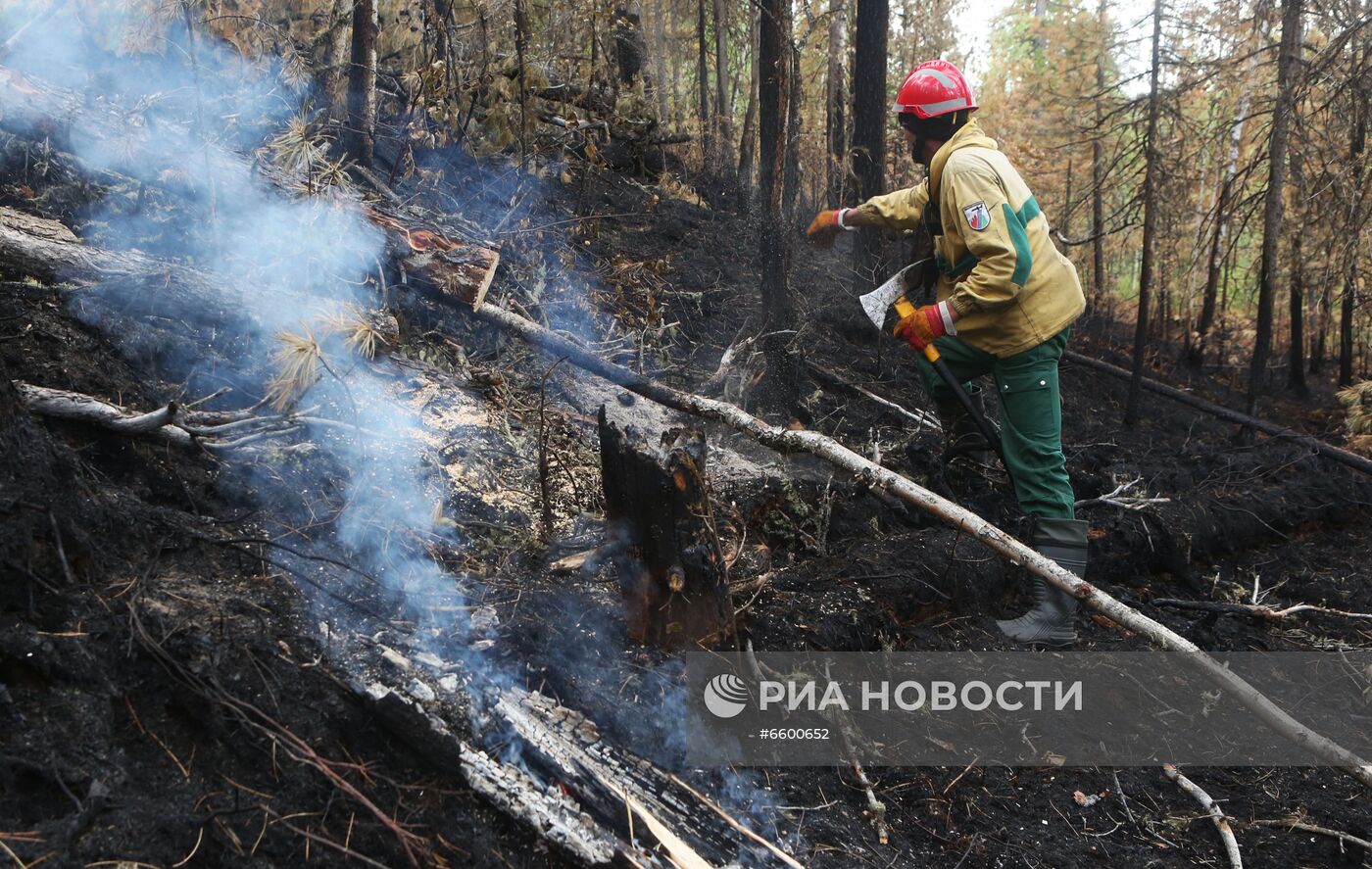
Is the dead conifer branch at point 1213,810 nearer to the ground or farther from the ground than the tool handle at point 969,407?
nearer to the ground

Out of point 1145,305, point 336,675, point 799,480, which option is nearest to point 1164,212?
point 1145,305

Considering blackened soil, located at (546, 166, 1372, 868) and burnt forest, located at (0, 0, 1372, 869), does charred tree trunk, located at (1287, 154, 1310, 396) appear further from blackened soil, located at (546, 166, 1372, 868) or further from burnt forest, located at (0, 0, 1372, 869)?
blackened soil, located at (546, 166, 1372, 868)

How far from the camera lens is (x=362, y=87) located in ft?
18.7

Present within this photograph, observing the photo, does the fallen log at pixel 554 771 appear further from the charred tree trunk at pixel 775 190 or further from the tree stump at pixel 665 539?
the charred tree trunk at pixel 775 190

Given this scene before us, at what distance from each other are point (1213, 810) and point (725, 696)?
168 cm

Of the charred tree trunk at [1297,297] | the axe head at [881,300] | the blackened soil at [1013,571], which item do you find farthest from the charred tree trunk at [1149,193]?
the axe head at [881,300]

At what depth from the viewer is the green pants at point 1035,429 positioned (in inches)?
159

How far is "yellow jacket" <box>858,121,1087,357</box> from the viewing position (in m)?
3.87

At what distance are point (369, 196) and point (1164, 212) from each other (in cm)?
778

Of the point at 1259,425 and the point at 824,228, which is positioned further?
the point at 1259,425

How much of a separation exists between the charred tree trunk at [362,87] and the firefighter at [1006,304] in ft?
11.2

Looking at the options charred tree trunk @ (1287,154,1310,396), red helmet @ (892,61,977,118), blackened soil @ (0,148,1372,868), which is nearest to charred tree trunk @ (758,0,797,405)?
blackened soil @ (0,148,1372,868)

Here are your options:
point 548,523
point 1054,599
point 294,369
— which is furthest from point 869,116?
point 294,369

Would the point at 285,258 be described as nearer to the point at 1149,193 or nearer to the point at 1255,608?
the point at 1255,608
